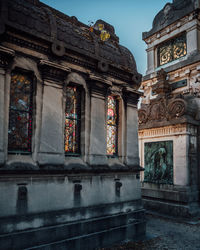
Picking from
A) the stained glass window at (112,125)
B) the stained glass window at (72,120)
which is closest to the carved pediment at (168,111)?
the stained glass window at (112,125)

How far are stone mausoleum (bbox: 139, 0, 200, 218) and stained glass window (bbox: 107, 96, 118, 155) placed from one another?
4494 millimetres

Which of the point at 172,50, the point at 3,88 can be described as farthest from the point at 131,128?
the point at 172,50

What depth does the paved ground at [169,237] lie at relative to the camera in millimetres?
7039

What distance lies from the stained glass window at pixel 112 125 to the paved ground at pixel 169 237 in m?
3.18

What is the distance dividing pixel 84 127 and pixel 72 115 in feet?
1.79

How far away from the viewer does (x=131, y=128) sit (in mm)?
8445

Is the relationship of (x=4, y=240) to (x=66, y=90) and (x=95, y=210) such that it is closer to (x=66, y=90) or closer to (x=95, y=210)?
(x=95, y=210)

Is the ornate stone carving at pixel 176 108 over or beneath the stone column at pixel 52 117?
over

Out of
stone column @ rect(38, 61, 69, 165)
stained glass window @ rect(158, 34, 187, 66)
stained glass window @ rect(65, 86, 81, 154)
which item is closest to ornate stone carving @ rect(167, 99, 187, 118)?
stained glass window @ rect(158, 34, 187, 66)

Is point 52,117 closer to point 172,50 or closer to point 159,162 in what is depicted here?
point 159,162

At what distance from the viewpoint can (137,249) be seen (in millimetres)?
6730

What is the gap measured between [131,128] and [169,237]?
4.16 meters

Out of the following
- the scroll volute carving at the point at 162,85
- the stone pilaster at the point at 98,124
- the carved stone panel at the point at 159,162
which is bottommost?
the carved stone panel at the point at 159,162

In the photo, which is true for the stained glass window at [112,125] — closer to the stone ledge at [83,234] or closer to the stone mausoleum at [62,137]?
the stone mausoleum at [62,137]
